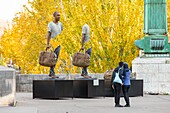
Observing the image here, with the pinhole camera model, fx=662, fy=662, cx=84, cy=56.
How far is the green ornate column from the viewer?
1128 inches

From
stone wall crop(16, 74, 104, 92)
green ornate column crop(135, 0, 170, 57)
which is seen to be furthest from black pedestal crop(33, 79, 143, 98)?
stone wall crop(16, 74, 104, 92)

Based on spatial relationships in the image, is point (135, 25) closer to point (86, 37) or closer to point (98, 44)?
point (98, 44)

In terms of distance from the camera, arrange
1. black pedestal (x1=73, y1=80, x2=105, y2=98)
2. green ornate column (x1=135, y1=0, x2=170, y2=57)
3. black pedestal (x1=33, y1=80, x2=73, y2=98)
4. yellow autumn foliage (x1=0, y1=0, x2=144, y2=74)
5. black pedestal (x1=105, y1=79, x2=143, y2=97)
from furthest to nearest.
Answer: yellow autumn foliage (x1=0, y1=0, x2=144, y2=74) → green ornate column (x1=135, y1=0, x2=170, y2=57) → black pedestal (x1=105, y1=79, x2=143, y2=97) → black pedestal (x1=73, y1=80, x2=105, y2=98) → black pedestal (x1=33, y1=80, x2=73, y2=98)

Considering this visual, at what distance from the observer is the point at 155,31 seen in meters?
28.8

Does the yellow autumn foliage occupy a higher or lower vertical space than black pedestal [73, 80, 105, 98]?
higher

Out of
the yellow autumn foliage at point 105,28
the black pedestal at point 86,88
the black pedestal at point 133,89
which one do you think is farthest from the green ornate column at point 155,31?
the yellow autumn foliage at point 105,28

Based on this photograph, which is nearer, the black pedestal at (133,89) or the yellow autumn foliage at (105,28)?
the black pedestal at (133,89)

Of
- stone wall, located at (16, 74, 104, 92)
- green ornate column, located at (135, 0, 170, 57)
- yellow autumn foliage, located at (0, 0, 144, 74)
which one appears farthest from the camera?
yellow autumn foliage, located at (0, 0, 144, 74)

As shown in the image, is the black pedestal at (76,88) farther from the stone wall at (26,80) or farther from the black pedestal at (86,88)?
the stone wall at (26,80)

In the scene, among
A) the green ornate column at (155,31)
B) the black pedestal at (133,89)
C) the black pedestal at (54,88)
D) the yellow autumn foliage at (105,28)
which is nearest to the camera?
the black pedestal at (54,88)

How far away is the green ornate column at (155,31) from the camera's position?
94.0ft

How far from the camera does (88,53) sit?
2561 cm

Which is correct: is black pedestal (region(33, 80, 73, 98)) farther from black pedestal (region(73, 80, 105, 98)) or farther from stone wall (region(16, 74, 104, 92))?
stone wall (region(16, 74, 104, 92))

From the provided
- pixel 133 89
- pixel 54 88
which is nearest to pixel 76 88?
pixel 54 88
